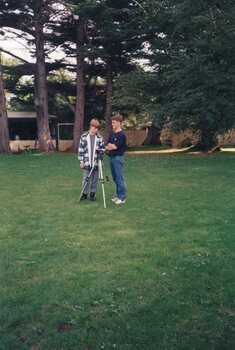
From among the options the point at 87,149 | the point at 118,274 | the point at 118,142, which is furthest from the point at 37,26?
the point at 118,274

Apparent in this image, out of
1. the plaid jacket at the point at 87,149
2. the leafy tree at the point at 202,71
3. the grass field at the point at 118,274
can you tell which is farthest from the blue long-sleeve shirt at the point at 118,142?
the leafy tree at the point at 202,71

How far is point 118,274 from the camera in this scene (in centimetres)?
445

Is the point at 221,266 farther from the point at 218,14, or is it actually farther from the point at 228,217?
the point at 218,14

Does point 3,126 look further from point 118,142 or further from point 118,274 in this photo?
point 118,274

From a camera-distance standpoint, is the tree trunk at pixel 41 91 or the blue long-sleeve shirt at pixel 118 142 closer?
the blue long-sleeve shirt at pixel 118 142

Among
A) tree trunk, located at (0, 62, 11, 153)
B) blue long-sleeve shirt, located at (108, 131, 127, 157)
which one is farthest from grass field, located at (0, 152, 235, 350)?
tree trunk, located at (0, 62, 11, 153)

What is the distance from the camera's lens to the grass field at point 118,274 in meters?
3.38

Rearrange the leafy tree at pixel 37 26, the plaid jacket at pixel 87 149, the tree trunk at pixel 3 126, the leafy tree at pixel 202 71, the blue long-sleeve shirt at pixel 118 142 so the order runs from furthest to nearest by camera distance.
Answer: the tree trunk at pixel 3 126 < the leafy tree at pixel 37 26 < the leafy tree at pixel 202 71 < the plaid jacket at pixel 87 149 < the blue long-sleeve shirt at pixel 118 142

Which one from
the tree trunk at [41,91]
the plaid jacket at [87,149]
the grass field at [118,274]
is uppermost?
the tree trunk at [41,91]

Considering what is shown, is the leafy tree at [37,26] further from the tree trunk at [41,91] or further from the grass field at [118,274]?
the grass field at [118,274]

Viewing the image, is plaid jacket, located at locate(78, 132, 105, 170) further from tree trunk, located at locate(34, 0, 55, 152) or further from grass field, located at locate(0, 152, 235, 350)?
tree trunk, located at locate(34, 0, 55, 152)

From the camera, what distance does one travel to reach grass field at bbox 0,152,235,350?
11.1 feet

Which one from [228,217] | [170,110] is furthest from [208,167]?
[228,217]

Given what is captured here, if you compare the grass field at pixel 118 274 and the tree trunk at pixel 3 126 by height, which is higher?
the tree trunk at pixel 3 126
